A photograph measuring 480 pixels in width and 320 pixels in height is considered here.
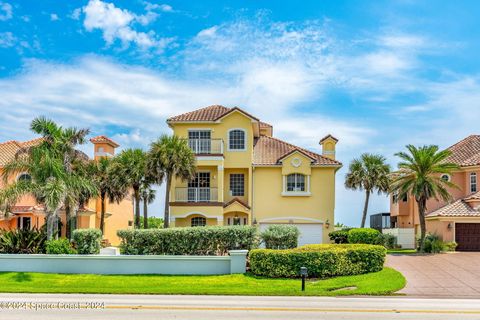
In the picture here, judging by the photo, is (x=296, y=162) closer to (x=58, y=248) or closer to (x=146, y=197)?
(x=146, y=197)

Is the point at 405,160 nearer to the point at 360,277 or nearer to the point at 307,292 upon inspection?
the point at 360,277

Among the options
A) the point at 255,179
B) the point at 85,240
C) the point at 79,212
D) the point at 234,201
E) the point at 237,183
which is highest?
the point at 255,179

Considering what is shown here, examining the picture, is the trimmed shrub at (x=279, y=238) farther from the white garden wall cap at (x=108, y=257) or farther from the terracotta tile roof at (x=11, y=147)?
the terracotta tile roof at (x=11, y=147)

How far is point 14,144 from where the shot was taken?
148 ft

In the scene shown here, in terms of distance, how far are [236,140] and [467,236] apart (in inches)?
682

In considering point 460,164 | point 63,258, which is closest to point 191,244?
point 63,258

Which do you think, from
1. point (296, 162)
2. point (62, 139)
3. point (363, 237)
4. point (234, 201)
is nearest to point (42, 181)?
point (62, 139)

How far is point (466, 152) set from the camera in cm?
4672

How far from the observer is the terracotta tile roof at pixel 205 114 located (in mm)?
40812

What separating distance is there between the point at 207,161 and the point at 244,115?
428cm

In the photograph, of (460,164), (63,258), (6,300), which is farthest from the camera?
(460,164)

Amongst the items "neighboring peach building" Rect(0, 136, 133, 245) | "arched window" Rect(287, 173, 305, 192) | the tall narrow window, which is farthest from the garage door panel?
"neighboring peach building" Rect(0, 136, 133, 245)

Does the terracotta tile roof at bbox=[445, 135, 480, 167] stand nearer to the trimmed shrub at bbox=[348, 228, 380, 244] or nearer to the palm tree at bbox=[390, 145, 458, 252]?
the palm tree at bbox=[390, 145, 458, 252]

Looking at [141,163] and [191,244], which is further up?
[141,163]
